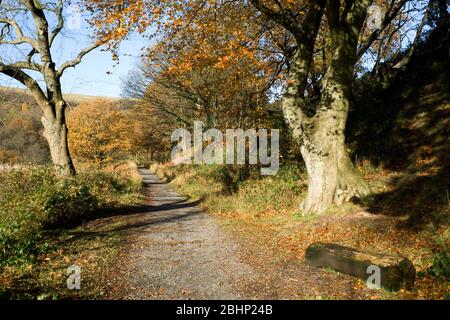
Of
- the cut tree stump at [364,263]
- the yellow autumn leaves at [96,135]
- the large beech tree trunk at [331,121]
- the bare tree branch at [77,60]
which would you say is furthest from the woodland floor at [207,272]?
the yellow autumn leaves at [96,135]

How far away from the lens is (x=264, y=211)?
491 inches

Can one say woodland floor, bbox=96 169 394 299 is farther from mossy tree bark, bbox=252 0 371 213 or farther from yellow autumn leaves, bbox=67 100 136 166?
yellow autumn leaves, bbox=67 100 136 166

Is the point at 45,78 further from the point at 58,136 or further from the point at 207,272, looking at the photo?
the point at 207,272

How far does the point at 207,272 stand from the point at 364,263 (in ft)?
9.14

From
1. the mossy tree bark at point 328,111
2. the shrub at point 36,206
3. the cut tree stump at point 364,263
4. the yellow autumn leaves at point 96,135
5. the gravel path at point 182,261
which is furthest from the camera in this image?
the yellow autumn leaves at point 96,135

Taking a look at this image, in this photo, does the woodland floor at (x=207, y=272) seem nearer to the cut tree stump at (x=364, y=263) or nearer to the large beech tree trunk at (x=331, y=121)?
the cut tree stump at (x=364, y=263)

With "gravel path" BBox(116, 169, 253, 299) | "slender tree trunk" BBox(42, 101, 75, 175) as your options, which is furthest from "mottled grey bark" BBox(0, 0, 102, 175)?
"gravel path" BBox(116, 169, 253, 299)

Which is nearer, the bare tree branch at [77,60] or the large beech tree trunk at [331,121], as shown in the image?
the large beech tree trunk at [331,121]

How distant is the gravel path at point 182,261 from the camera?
5.84m

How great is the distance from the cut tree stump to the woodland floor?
0.17 m

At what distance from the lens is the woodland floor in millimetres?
5645
